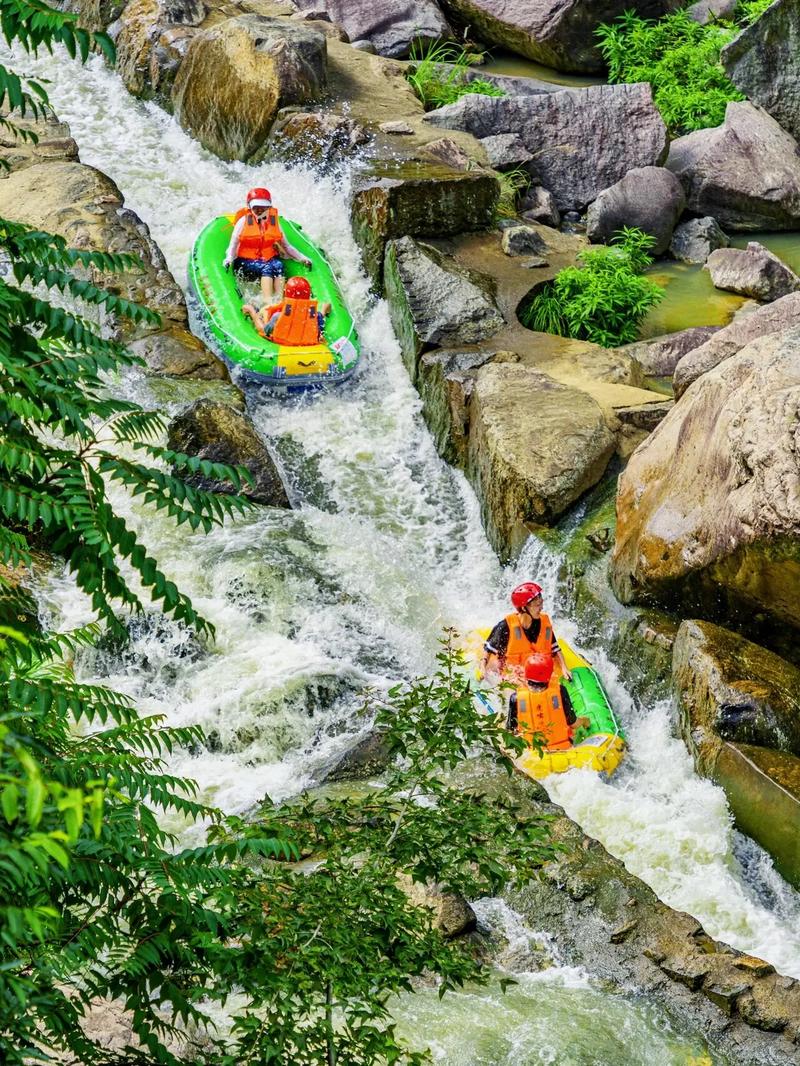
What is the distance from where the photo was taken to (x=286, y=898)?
3.24 metres

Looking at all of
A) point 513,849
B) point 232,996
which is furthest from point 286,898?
point 232,996

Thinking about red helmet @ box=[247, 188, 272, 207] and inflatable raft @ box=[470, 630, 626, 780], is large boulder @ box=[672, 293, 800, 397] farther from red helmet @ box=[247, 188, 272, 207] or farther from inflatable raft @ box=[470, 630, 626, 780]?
red helmet @ box=[247, 188, 272, 207]

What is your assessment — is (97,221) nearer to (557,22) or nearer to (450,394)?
(450,394)

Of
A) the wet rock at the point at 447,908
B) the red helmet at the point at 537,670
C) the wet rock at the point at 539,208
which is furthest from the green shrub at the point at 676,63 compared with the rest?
the wet rock at the point at 447,908

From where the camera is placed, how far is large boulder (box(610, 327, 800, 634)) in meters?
6.96

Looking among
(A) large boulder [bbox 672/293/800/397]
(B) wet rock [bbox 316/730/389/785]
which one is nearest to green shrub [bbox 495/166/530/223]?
(A) large boulder [bbox 672/293/800/397]

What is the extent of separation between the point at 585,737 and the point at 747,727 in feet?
3.26

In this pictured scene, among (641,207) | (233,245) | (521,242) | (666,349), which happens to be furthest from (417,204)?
(641,207)

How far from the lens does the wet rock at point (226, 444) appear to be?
9.38 meters

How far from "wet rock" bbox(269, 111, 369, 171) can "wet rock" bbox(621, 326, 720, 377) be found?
3.97 metres

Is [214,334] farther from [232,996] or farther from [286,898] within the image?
[286,898]

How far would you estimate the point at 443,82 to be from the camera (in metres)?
15.7

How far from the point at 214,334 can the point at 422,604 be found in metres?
3.57

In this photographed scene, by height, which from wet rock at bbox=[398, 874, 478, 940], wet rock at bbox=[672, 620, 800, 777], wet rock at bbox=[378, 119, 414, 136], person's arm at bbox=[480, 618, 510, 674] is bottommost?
person's arm at bbox=[480, 618, 510, 674]
